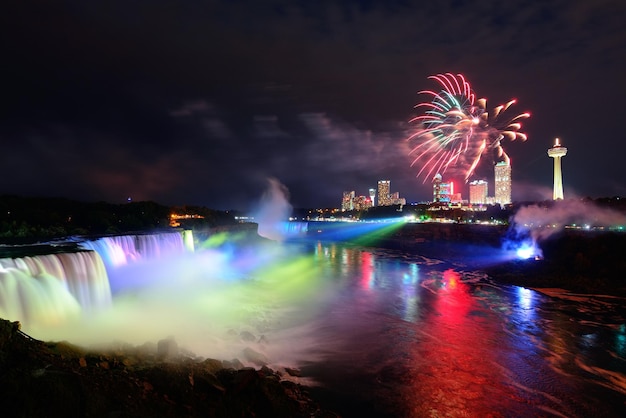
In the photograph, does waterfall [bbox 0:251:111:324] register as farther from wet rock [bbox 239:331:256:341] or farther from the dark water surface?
the dark water surface

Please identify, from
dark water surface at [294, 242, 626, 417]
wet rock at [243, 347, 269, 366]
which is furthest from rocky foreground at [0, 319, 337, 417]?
dark water surface at [294, 242, 626, 417]

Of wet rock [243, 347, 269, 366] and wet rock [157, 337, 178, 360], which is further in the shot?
wet rock [243, 347, 269, 366]

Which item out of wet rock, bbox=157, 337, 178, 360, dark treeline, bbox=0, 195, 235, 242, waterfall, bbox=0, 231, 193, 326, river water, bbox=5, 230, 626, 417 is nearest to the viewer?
wet rock, bbox=157, 337, 178, 360

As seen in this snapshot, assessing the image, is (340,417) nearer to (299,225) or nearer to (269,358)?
(269,358)

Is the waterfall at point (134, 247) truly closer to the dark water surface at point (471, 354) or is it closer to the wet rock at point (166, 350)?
the wet rock at point (166, 350)

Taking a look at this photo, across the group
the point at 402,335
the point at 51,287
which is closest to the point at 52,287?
Answer: the point at 51,287

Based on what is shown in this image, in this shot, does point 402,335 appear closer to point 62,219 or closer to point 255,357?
point 255,357
